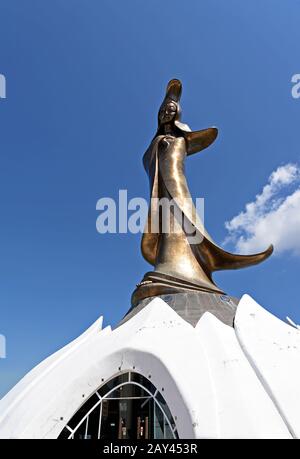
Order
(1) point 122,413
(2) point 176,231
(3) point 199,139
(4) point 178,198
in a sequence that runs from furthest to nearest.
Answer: (3) point 199,139 < (4) point 178,198 < (2) point 176,231 < (1) point 122,413

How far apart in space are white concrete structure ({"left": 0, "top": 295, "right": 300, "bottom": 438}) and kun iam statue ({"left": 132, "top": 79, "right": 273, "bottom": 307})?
1.93 metres

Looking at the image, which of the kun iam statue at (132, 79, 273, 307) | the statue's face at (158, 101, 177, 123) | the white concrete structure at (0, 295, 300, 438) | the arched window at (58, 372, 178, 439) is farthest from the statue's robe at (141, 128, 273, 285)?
the arched window at (58, 372, 178, 439)

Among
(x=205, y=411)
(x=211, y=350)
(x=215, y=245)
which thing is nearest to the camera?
(x=205, y=411)

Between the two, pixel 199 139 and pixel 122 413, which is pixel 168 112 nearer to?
pixel 199 139

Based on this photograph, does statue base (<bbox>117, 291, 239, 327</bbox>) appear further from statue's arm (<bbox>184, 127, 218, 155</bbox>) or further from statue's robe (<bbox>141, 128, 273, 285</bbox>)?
statue's arm (<bbox>184, 127, 218, 155</bbox>)

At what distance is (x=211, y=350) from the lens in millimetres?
7805

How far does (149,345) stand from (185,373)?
1.10 metres

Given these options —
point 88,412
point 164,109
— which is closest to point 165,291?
point 88,412

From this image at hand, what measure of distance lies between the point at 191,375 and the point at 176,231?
6.37 metres

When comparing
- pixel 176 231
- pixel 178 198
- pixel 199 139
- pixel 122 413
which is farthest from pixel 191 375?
pixel 199 139

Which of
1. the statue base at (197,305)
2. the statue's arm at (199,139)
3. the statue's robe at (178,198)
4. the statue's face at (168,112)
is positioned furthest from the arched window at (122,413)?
the statue's face at (168,112)

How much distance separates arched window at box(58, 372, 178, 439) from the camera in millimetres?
7652

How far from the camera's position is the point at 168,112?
1516 cm

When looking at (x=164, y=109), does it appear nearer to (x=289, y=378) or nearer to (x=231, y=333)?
(x=231, y=333)
